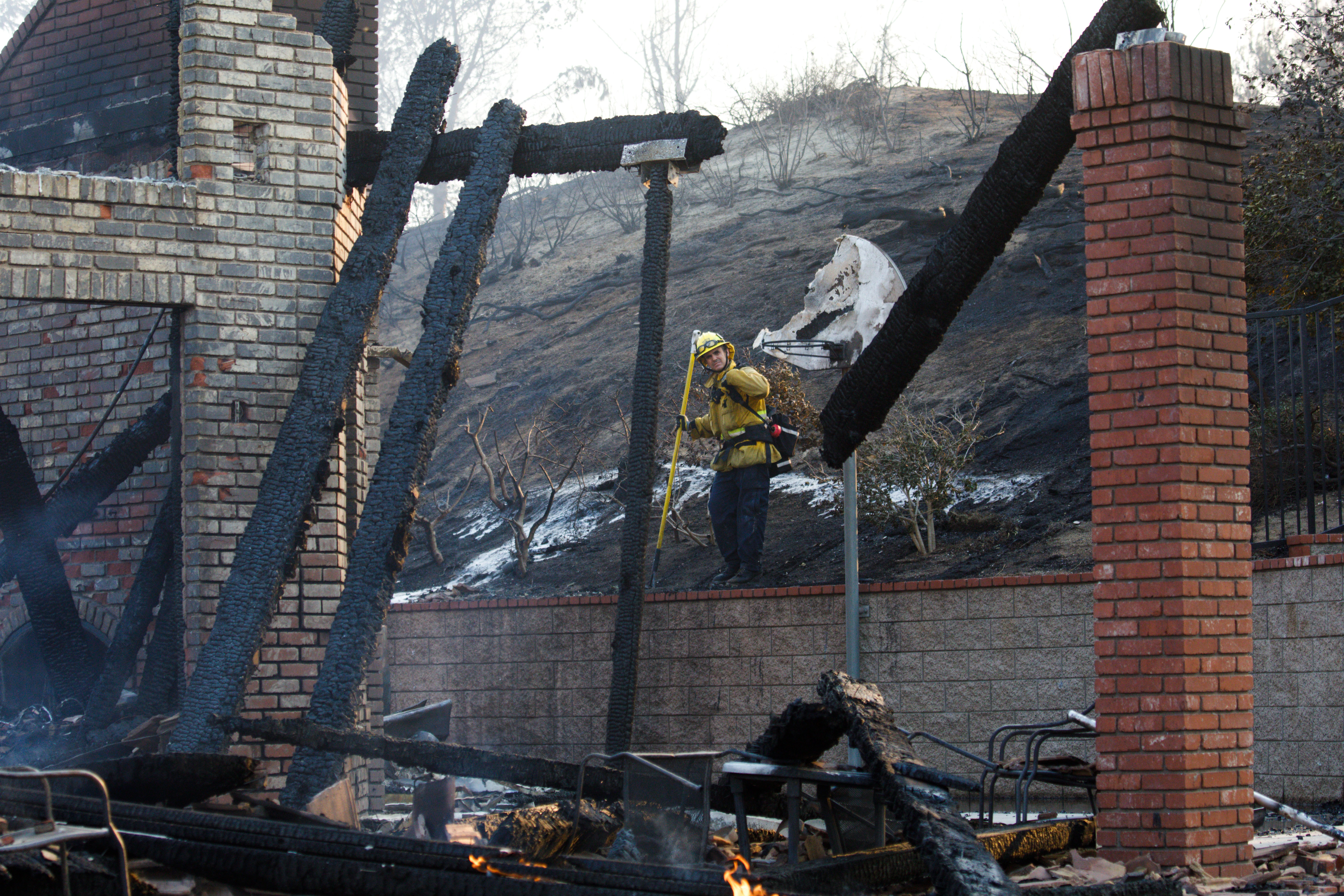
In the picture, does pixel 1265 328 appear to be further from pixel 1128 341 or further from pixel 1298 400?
pixel 1128 341

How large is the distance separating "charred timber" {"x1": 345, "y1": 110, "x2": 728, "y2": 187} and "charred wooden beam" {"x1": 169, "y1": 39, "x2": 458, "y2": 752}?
21 centimetres

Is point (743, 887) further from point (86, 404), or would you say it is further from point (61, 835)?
point (86, 404)

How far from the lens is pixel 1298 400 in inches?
432

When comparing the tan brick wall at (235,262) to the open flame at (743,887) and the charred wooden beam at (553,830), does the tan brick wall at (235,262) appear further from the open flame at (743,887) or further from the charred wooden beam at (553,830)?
the open flame at (743,887)

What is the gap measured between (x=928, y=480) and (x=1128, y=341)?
570 centimetres

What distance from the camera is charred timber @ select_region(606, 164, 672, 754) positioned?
7840 millimetres

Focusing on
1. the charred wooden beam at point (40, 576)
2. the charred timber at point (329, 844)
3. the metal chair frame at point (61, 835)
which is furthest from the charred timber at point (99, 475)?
the metal chair frame at point (61, 835)

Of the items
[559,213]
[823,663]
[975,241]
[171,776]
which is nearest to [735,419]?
[823,663]

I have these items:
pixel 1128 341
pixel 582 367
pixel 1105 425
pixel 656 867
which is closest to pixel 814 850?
pixel 656 867

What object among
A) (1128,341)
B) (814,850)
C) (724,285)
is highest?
(724,285)

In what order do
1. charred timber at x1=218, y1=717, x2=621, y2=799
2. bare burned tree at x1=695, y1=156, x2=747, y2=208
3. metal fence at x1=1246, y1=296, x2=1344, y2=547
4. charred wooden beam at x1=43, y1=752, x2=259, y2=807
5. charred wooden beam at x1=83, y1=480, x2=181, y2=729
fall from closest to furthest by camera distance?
charred wooden beam at x1=43, y1=752, x2=259, y2=807 < charred timber at x1=218, y1=717, x2=621, y2=799 < metal fence at x1=1246, y1=296, x2=1344, y2=547 < charred wooden beam at x1=83, y1=480, x2=181, y2=729 < bare burned tree at x1=695, y1=156, x2=747, y2=208

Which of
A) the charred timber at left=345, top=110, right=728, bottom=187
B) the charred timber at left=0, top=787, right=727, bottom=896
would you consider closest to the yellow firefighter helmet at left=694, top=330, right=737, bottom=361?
the charred timber at left=345, top=110, right=728, bottom=187

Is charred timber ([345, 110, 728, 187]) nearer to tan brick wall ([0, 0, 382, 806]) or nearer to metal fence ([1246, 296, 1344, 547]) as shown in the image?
tan brick wall ([0, 0, 382, 806])

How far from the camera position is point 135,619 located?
326 inches
